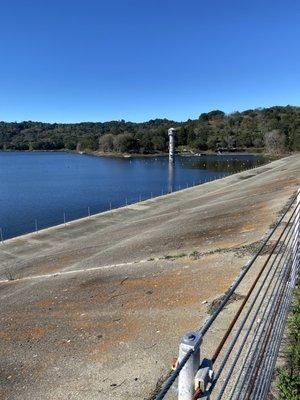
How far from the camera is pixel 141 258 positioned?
19.2m

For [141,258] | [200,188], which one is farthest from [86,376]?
[200,188]

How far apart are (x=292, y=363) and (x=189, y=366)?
158 inches

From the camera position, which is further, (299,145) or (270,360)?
(299,145)

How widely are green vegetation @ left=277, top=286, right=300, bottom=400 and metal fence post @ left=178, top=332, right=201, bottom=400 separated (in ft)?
9.82

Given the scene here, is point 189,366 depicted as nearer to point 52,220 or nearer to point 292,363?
point 292,363

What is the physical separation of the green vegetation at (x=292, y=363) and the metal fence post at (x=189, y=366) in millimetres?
2994

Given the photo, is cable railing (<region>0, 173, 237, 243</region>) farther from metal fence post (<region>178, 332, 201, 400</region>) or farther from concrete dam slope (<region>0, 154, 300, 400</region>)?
metal fence post (<region>178, 332, 201, 400</region>)

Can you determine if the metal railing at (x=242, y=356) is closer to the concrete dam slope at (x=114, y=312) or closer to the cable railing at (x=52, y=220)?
the concrete dam slope at (x=114, y=312)

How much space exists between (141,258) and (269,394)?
548 inches

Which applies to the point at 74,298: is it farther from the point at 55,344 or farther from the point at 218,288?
the point at 218,288

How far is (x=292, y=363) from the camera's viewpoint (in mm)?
6090

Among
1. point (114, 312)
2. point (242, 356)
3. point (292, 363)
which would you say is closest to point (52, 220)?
point (114, 312)

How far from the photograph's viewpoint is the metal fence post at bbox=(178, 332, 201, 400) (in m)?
2.71

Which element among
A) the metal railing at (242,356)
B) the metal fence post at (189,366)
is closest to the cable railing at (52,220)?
the metal railing at (242,356)
